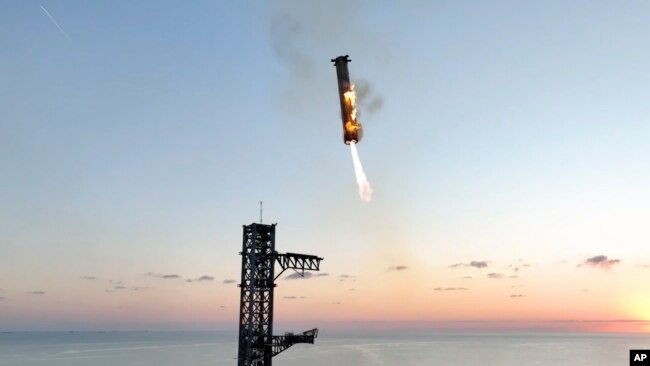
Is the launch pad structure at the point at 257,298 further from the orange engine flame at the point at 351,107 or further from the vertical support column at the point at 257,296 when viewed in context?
the orange engine flame at the point at 351,107

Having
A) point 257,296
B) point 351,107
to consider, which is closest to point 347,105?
point 351,107

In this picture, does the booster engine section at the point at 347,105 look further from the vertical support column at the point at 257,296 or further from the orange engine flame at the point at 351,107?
the vertical support column at the point at 257,296

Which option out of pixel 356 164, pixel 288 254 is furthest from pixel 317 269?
pixel 356 164

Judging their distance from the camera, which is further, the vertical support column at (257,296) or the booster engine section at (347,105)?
the vertical support column at (257,296)

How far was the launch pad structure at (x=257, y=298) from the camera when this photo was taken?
66062mm

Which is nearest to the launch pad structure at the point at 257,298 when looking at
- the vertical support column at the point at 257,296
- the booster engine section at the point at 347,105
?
the vertical support column at the point at 257,296

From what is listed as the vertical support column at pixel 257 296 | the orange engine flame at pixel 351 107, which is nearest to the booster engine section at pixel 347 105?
the orange engine flame at pixel 351 107

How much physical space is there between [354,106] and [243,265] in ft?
123

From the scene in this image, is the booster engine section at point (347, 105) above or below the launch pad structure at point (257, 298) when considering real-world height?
above

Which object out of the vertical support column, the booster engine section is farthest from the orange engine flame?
the vertical support column

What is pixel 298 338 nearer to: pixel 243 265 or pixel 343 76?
pixel 243 265

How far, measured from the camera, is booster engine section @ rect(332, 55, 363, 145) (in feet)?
111

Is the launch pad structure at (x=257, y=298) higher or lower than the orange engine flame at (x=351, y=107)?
lower

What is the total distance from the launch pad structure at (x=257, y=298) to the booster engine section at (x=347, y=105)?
35309 mm
